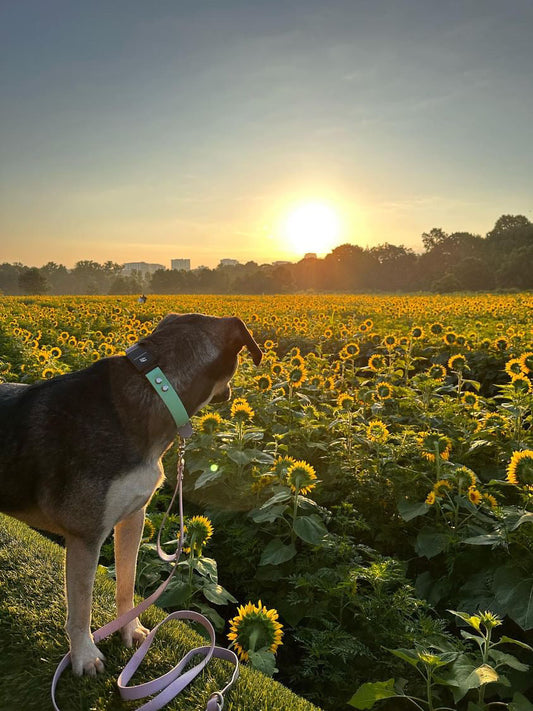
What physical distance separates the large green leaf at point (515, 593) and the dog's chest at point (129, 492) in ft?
6.63

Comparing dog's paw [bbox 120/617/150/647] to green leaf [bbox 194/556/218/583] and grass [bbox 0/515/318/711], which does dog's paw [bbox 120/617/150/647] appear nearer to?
grass [bbox 0/515/318/711]

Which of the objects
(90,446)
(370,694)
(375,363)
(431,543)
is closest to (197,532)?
(90,446)

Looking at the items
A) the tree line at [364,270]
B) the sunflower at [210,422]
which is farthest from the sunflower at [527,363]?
the tree line at [364,270]

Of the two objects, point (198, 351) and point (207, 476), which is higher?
point (198, 351)

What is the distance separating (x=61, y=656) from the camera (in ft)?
8.48

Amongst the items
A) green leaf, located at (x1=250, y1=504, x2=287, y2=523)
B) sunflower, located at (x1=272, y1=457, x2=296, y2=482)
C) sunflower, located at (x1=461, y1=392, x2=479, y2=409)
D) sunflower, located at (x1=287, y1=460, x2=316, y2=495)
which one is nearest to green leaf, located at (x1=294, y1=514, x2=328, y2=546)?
green leaf, located at (x1=250, y1=504, x2=287, y2=523)

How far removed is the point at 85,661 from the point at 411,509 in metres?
2.30

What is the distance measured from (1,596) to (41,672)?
29.3 inches

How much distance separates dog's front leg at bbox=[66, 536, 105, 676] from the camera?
7.36 ft

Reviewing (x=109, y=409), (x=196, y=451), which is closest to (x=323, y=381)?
(x=196, y=451)

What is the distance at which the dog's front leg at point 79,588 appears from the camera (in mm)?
2242

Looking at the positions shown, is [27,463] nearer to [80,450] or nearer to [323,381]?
[80,450]

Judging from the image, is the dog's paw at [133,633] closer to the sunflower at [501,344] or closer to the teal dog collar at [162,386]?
the teal dog collar at [162,386]

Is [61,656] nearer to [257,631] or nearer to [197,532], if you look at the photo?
[197,532]
